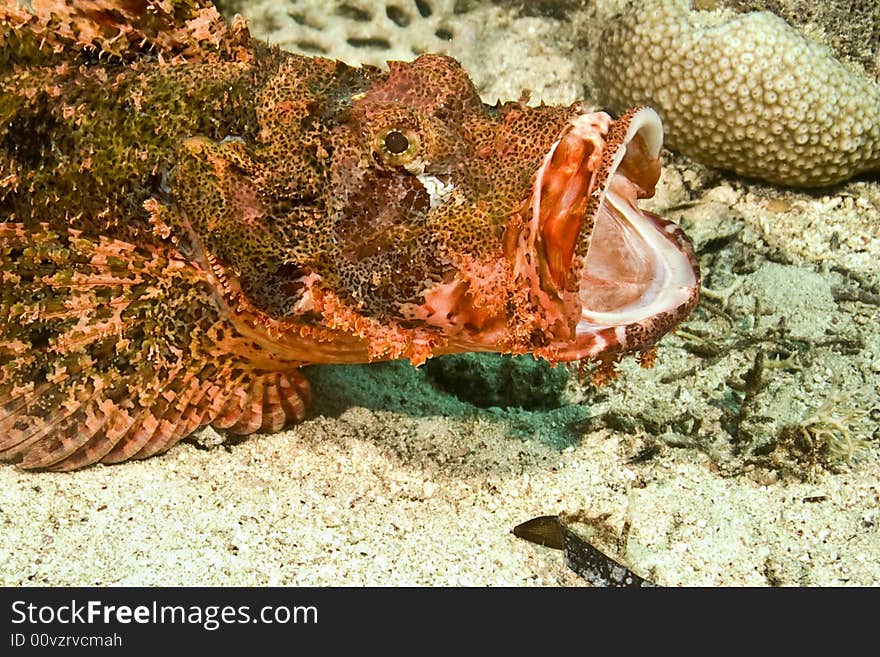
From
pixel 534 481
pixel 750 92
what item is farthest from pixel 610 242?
pixel 750 92

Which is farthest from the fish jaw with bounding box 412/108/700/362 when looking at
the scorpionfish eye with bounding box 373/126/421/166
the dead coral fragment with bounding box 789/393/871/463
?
the dead coral fragment with bounding box 789/393/871/463

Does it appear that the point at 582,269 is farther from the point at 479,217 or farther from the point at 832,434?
the point at 832,434

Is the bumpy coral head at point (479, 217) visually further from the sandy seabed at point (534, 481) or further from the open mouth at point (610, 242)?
the sandy seabed at point (534, 481)

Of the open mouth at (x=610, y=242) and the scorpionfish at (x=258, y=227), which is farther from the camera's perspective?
the scorpionfish at (x=258, y=227)

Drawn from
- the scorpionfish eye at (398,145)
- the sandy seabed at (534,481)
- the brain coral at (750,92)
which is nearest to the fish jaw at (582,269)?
the scorpionfish eye at (398,145)

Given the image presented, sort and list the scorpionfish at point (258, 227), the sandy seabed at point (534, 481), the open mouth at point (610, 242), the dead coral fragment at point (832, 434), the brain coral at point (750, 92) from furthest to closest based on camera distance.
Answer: the brain coral at point (750, 92) < the dead coral fragment at point (832, 434) < the sandy seabed at point (534, 481) < the scorpionfish at point (258, 227) < the open mouth at point (610, 242)
